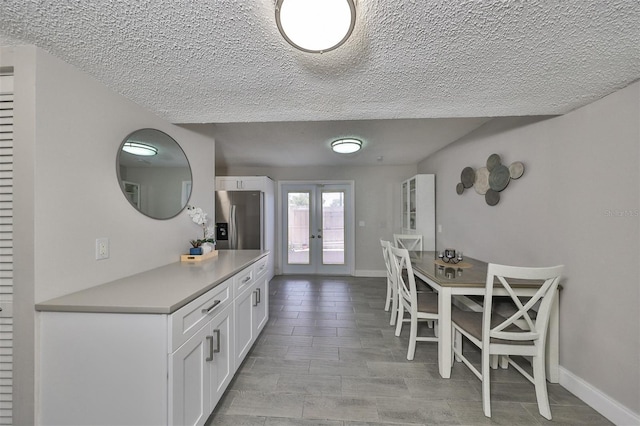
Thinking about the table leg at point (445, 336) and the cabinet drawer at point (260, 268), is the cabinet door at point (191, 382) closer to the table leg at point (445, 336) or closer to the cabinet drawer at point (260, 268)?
the cabinet drawer at point (260, 268)

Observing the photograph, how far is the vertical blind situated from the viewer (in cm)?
118

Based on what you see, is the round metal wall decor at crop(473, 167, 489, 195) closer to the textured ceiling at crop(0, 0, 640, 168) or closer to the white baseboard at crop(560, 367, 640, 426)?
the textured ceiling at crop(0, 0, 640, 168)

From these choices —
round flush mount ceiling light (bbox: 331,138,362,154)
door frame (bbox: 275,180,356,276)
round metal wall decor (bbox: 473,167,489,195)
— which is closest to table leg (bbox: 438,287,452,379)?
round metal wall decor (bbox: 473,167,489,195)

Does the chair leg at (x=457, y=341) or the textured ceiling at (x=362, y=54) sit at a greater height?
the textured ceiling at (x=362, y=54)

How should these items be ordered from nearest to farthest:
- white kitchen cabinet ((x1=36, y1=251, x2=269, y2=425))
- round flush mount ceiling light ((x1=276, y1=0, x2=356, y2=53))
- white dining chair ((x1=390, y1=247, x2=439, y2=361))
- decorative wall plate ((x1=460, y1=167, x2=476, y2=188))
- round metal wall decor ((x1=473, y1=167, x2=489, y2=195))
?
round flush mount ceiling light ((x1=276, y1=0, x2=356, y2=53)), white kitchen cabinet ((x1=36, y1=251, x2=269, y2=425)), white dining chair ((x1=390, y1=247, x2=439, y2=361)), round metal wall decor ((x1=473, y1=167, x2=489, y2=195)), decorative wall plate ((x1=460, y1=167, x2=476, y2=188))

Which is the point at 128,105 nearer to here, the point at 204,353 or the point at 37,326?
the point at 37,326

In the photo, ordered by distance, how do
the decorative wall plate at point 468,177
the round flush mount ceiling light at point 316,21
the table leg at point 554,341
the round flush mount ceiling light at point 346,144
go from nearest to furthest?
1. the round flush mount ceiling light at point 316,21
2. the table leg at point 554,341
3. the decorative wall plate at point 468,177
4. the round flush mount ceiling light at point 346,144

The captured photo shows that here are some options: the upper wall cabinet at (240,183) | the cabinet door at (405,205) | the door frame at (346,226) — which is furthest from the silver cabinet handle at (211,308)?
the cabinet door at (405,205)

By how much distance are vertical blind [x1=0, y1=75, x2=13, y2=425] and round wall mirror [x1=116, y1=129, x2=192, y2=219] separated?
475 millimetres

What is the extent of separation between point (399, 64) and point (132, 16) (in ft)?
4.03

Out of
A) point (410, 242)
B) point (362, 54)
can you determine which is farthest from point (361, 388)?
point (410, 242)

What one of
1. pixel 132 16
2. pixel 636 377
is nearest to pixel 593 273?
pixel 636 377

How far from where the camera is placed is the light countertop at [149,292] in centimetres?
111

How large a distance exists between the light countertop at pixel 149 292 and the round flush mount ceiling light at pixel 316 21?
1.29 m
